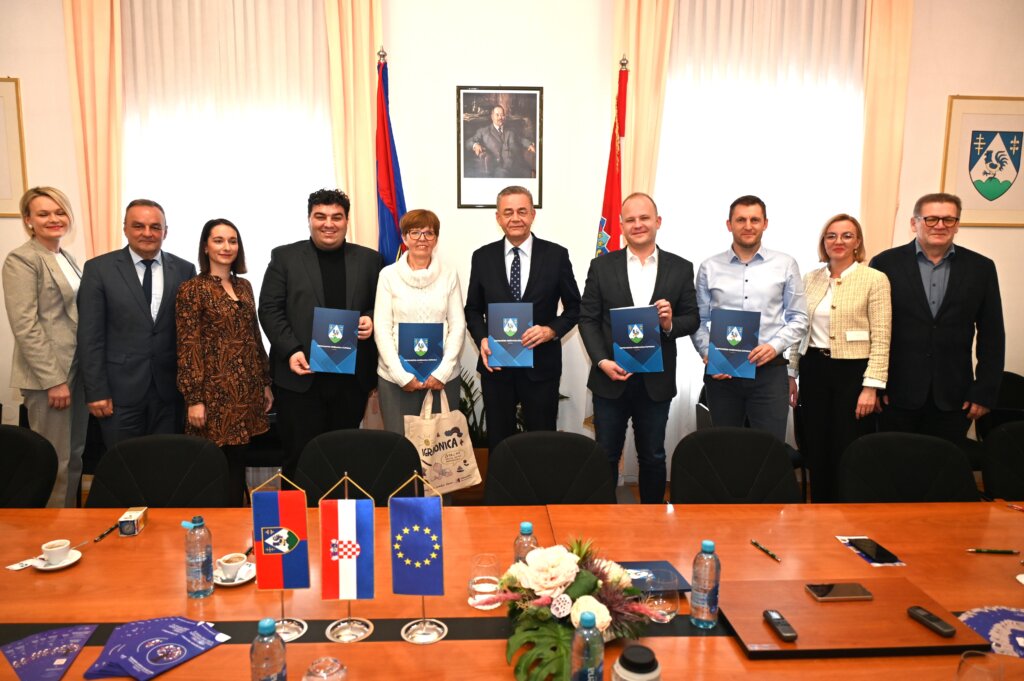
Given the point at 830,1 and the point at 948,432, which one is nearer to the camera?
the point at 948,432

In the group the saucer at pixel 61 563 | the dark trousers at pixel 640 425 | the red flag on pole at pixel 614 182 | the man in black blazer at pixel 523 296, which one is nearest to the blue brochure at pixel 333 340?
the man in black blazer at pixel 523 296

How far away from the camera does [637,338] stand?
11.7 feet

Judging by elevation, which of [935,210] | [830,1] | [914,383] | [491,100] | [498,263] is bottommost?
[914,383]

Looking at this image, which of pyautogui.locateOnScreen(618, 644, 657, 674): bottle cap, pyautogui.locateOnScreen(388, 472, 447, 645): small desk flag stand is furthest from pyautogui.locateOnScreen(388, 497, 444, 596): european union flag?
pyautogui.locateOnScreen(618, 644, 657, 674): bottle cap

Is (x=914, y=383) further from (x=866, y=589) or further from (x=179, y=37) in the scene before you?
(x=179, y=37)

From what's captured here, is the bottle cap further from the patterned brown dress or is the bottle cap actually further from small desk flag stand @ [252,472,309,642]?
the patterned brown dress

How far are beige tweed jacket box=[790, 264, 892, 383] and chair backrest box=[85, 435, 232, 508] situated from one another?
3.31 meters

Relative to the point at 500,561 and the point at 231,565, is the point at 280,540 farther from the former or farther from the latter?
the point at 500,561

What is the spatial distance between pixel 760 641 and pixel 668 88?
4553mm

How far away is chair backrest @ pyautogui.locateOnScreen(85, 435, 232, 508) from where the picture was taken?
8.34 feet

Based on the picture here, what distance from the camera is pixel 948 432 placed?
12.4 feet

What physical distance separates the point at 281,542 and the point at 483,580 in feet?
1.86

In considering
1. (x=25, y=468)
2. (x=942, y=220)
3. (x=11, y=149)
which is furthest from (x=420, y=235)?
(x=11, y=149)

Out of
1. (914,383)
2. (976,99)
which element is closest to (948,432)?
(914,383)
